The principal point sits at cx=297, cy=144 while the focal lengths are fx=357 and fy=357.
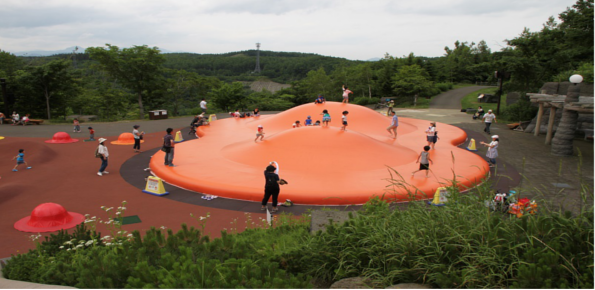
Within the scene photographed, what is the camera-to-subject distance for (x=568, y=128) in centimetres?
1611

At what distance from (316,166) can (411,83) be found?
33665mm

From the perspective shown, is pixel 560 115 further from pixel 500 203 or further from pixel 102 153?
pixel 102 153

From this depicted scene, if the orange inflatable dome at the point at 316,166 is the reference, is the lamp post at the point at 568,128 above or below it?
above

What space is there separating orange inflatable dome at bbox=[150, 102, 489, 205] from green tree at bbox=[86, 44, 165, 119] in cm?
1899

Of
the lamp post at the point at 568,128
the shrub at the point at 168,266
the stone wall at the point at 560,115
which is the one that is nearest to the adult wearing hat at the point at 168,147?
the shrub at the point at 168,266

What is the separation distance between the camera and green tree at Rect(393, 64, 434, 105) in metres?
43.2

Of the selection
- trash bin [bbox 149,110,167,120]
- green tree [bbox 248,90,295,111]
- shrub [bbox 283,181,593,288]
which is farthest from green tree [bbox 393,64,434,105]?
shrub [bbox 283,181,593,288]

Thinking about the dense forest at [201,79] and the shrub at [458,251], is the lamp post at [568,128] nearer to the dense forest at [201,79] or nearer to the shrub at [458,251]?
the dense forest at [201,79]

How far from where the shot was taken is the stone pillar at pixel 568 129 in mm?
15953

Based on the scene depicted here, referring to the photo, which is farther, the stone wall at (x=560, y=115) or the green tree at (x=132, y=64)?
the green tree at (x=132, y=64)

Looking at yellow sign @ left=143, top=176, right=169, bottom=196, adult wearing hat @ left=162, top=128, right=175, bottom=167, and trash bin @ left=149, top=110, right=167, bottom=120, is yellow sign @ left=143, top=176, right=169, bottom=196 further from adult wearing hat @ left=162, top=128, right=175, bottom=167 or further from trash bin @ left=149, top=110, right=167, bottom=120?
trash bin @ left=149, top=110, right=167, bottom=120

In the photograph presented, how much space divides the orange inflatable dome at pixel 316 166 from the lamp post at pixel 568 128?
451 centimetres

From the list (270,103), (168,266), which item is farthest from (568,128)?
(270,103)

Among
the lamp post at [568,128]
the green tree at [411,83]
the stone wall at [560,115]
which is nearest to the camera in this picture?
the lamp post at [568,128]
